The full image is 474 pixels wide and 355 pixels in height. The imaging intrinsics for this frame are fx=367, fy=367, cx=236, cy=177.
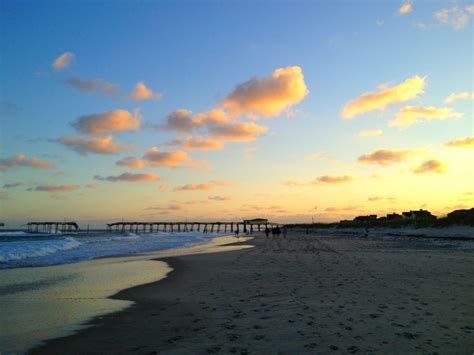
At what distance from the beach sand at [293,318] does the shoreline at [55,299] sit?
1.81ft

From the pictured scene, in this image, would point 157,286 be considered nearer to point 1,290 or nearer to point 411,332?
point 1,290

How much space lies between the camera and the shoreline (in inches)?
310

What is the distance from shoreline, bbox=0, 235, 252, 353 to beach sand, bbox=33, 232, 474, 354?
55 centimetres

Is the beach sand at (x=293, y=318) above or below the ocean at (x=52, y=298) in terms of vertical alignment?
above

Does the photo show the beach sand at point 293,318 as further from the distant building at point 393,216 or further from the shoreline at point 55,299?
the distant building at point 393,216

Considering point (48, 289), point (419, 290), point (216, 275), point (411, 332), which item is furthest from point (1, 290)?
point (419, 290)

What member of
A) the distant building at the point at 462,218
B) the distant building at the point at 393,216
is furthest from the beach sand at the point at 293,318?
the distant building at the point at 393,216

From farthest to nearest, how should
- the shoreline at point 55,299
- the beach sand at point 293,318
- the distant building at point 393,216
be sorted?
the distant building at point 393,216 → the shoreline at point 55,299 → the beach sand at point 293,318

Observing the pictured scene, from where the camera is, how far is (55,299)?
11.5 meters

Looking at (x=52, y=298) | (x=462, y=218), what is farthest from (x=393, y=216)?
(x=52, y=298)

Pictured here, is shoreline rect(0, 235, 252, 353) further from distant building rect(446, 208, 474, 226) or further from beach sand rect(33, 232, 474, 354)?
distant building rect(446, 208, 474, 226)

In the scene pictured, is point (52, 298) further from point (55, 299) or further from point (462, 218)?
point (462, 218)

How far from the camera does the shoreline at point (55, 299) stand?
7.87 meters

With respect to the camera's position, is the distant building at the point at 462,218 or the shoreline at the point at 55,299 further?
the distant building at the point at 462,218
